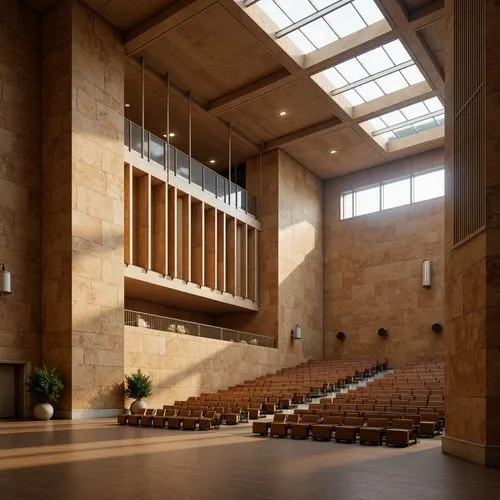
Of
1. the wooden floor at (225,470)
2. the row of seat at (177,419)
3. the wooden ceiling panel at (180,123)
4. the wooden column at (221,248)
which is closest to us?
the wooden floor at (225,470)

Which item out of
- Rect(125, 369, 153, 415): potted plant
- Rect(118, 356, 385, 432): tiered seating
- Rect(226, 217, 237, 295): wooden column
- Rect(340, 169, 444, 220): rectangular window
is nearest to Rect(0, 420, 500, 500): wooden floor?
Rect(118, 356, 385, 432): tiered seating

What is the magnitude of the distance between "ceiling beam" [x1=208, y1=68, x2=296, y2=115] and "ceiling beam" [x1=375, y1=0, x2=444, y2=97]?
4.41m

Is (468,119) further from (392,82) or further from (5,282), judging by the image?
(392,82)

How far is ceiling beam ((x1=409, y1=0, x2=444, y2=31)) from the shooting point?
60.2ft

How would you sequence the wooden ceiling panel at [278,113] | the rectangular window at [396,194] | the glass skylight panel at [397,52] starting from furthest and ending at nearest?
the rectangular window at [396,194], the wooden ceiling panel at [278,113], the glass skylight panel at [397,52]

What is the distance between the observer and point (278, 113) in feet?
84.4

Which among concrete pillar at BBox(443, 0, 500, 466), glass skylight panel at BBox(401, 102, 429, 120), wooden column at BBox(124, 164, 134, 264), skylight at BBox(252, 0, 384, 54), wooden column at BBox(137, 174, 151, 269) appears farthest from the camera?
glass skylight panel at BBox(401, 102, 429, 120)

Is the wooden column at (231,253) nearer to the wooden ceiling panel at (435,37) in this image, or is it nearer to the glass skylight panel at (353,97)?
the glass skylight panel at (353,97)

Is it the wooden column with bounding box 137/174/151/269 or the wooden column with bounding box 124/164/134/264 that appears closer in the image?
the wooden column with bounding box 124/164/134/264

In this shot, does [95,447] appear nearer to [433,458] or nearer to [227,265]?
[433,458]

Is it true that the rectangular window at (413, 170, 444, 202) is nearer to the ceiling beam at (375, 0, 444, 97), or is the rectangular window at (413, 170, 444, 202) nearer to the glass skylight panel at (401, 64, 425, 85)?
the ceiling beam at (375, 0, 444, 97)

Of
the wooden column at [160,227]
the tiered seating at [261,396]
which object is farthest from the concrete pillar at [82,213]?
the wooden column at [160,227]

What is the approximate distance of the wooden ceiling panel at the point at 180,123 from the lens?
23312 millimetres

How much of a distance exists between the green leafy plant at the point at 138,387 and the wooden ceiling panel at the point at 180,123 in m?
11.3
